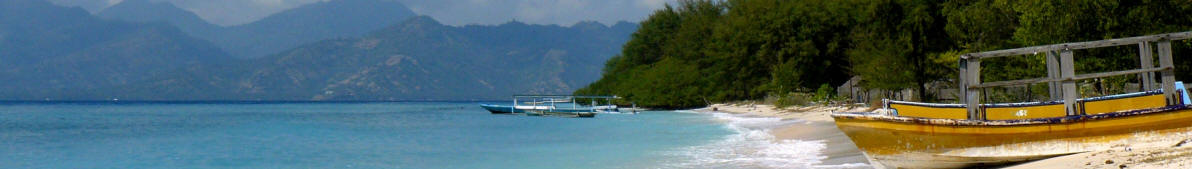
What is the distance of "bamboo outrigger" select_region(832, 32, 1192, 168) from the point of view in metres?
11.8

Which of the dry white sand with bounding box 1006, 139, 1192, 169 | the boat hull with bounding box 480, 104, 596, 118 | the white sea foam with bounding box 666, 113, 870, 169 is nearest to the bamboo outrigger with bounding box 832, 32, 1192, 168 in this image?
the dry white sand with bounding box 1006, 139, 1192, 169

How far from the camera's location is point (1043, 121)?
12.2m

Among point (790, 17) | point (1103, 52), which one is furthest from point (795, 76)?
point (1103, 52)

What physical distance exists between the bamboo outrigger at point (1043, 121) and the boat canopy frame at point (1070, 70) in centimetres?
1

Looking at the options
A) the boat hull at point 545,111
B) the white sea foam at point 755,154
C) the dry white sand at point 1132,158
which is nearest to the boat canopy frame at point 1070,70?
the dry white sand at point 1132,158

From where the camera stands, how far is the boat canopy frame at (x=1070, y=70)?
475 inches

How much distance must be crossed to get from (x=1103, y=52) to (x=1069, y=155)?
15491 millimetres

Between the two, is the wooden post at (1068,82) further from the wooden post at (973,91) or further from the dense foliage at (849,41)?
the dense foliage at (849,41)

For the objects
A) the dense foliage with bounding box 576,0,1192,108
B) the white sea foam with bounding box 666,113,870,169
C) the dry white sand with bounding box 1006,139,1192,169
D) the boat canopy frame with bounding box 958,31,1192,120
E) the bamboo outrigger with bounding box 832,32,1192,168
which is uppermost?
the dense foliage with bounding box 576,0,1192,108

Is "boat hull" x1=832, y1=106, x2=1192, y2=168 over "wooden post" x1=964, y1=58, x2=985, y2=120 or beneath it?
beneath

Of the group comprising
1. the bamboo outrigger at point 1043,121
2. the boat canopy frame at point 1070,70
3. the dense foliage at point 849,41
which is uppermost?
the dense foliage at point 849,41

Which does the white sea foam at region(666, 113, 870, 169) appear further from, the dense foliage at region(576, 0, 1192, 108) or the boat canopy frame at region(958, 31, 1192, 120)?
the dense foliage at region(576, 0, 1192, 108)

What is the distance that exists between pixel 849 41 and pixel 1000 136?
142 feet

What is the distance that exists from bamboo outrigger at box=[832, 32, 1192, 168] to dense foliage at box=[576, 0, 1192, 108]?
515 inches
